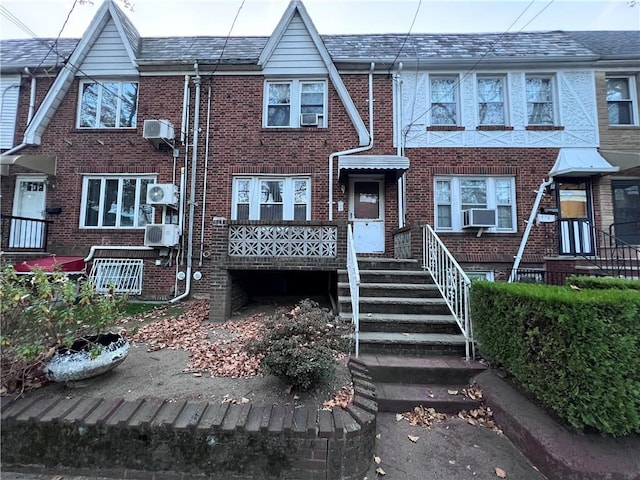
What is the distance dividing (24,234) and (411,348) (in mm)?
10551

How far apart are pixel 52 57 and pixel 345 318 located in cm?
1210

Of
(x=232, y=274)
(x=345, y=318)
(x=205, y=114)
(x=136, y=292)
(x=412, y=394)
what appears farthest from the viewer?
(x=205, y=114)

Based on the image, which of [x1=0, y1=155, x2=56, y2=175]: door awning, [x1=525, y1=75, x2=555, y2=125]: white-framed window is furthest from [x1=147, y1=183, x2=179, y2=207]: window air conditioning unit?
[x1=525, y1=75, x2=555, y2=125]: white-framed window

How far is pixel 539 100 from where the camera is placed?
8781mm

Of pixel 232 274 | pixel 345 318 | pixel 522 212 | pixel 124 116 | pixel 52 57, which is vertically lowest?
pixel 345 318

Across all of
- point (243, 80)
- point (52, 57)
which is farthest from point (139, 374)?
point (52, 57)

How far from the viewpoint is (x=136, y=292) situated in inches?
321

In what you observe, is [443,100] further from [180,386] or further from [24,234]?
[24,234]

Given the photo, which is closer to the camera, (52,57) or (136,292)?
(136,292)

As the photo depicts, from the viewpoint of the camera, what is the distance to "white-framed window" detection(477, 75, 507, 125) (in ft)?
28.9

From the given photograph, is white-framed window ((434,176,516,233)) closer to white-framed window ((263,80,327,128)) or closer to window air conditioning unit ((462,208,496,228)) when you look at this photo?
window air conditioning unit ((462,208,496,228))

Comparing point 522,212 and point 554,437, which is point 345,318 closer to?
point 554,437

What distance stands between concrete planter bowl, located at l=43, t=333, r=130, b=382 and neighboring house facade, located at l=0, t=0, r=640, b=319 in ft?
15.9

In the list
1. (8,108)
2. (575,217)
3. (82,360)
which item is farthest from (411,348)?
(8,108)
